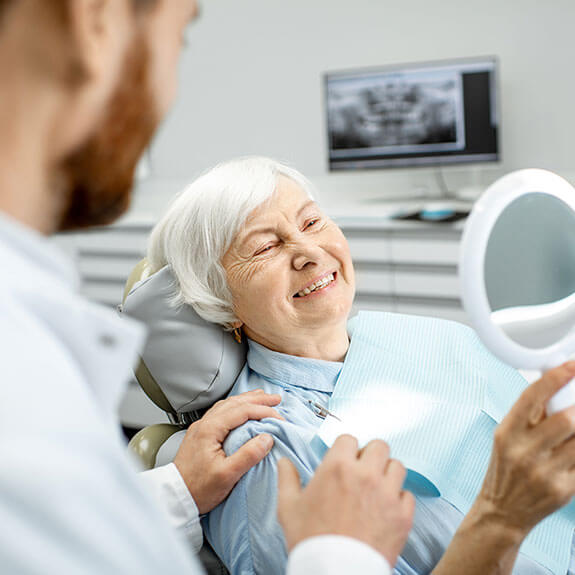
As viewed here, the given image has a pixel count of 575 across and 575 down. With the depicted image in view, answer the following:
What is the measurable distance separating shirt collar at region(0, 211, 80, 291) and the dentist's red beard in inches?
1.6

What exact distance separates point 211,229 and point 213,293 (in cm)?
13

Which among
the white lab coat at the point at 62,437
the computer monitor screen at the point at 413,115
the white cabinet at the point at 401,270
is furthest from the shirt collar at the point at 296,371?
the computer monitor screen at the point at 413,115

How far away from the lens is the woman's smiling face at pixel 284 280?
1.44 meters

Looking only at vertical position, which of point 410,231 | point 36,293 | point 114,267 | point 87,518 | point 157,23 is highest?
point 157,23

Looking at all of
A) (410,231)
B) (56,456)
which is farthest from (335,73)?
(56,456)

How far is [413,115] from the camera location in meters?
3.66

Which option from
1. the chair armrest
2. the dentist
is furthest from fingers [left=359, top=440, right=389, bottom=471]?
the chair armrest

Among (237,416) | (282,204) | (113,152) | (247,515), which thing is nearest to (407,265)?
(282,204)

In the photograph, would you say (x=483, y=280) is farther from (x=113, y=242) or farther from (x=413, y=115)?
(x=113, y=242)

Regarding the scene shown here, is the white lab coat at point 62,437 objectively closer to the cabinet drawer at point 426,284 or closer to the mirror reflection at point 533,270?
the mirror reflection at point 533,270

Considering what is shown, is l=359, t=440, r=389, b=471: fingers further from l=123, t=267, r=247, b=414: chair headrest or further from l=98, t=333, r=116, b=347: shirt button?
l=123, t=267, r=247, b=414: chair headrest

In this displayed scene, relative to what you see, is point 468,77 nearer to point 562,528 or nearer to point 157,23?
point 562,528

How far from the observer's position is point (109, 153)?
0.66 meters

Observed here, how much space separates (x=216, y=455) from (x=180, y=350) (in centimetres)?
29
